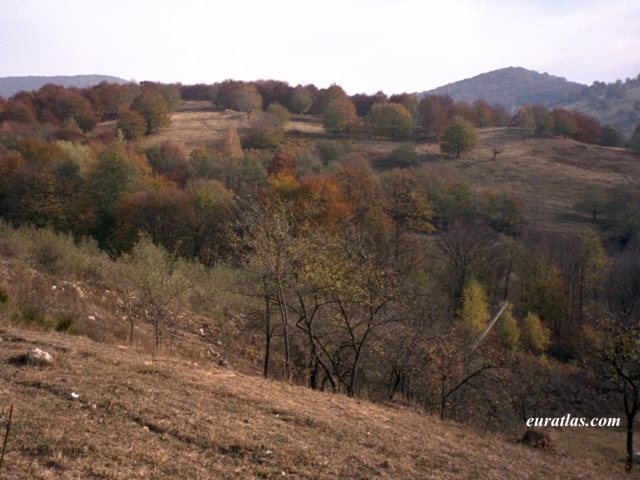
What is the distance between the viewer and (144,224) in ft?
124

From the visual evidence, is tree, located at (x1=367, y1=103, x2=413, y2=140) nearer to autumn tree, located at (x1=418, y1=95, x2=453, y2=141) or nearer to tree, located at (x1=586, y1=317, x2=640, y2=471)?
autumn tree, located at (x1=418, y1=95, x2=453, y2=141)

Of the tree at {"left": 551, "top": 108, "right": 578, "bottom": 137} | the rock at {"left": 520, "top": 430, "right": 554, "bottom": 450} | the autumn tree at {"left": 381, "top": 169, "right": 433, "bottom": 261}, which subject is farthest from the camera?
the tree at {"left": 551, "top": 108, "right": 578, "bottom": 137}

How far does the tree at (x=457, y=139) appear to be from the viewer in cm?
7125

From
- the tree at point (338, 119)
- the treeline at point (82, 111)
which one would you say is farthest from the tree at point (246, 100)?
the tree at point (338, 119)

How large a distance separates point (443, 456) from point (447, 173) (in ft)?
167

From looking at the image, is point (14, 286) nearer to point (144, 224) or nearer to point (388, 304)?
point (388, 304)

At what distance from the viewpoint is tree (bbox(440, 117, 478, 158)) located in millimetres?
71250

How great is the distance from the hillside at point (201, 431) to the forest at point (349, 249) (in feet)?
10.9

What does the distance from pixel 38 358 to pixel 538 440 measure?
873cm

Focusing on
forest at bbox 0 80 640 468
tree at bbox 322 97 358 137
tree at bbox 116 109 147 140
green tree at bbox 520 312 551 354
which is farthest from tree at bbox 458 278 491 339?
tree at bbox 322 97 358 137

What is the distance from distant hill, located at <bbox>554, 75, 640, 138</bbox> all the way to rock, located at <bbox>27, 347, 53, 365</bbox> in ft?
A: 430

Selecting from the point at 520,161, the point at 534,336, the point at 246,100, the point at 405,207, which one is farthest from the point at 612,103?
the point at 534,336

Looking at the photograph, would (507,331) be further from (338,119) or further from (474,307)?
(338,119)

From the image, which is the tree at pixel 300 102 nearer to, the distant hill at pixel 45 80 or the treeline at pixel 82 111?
the treeline at pixel 82 111
